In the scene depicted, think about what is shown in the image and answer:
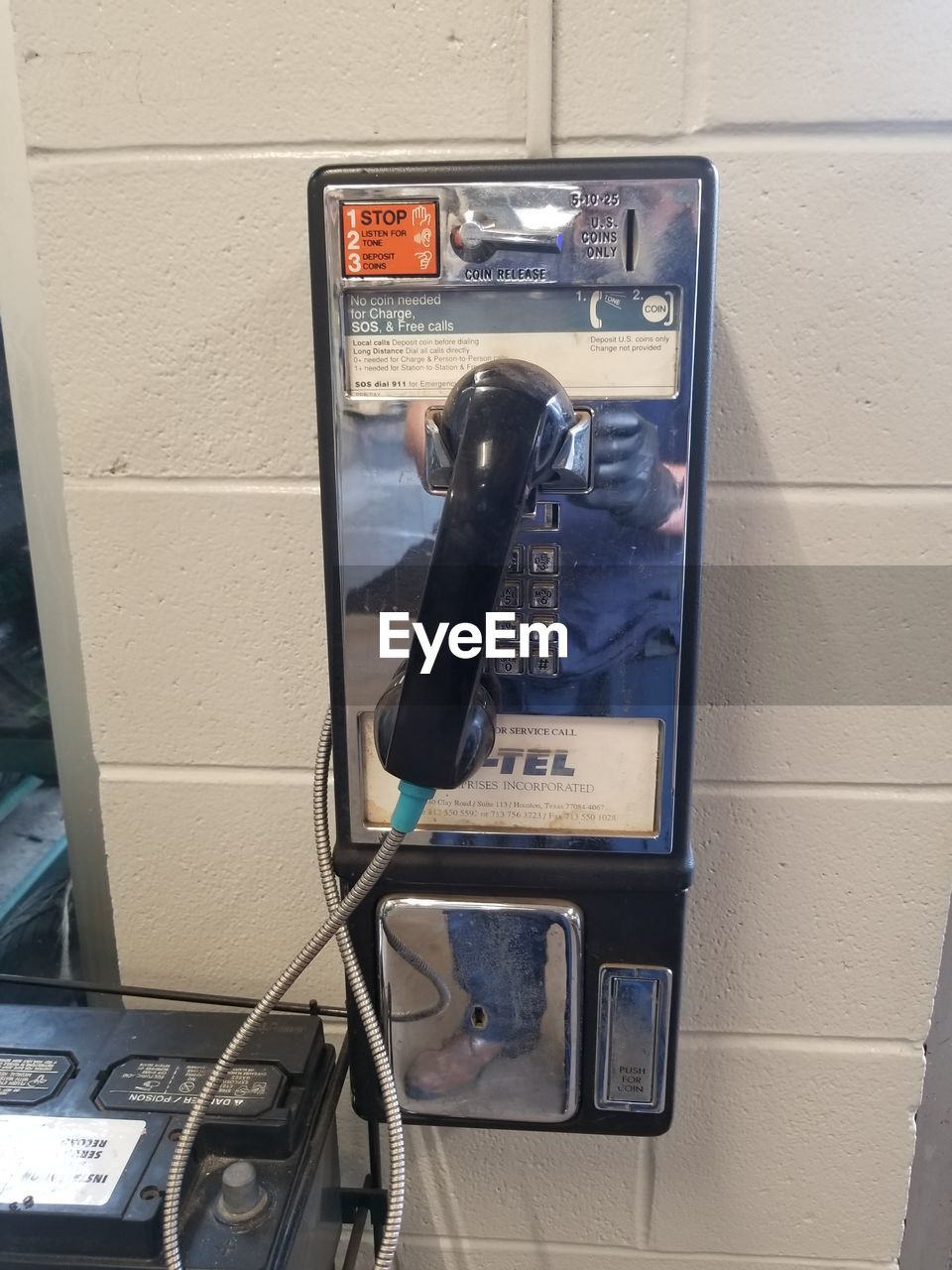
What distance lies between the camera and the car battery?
0.54 meters

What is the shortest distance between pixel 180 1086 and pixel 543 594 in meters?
0.38

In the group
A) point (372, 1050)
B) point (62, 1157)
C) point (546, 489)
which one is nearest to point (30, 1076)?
point (62, 1157)

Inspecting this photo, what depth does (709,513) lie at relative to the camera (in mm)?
652

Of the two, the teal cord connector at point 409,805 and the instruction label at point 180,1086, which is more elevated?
the teal cord connector at point 409,805

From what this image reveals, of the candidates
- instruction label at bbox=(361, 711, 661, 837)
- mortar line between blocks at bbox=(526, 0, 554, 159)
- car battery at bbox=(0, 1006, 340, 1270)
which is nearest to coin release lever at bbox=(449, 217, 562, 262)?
mortar line between blocks at bbox=(526, 0, 554, 159)

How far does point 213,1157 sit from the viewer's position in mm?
589

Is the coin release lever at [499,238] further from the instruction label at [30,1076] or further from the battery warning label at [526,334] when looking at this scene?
the instruction label at [30,1076]

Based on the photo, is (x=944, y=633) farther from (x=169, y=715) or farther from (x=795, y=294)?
(x=169, y=715)

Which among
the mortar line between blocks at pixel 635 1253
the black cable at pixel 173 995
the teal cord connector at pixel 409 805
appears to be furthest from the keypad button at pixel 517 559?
the mortar line between blocks at pixel 635 1253

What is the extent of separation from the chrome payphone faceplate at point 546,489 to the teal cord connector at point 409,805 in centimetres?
5

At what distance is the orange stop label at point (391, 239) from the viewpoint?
513 millimetres

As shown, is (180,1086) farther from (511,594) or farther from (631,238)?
(631,238)

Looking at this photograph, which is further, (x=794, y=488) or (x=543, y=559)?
(x=794, y=488)

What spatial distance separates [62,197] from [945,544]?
0.61 metres
